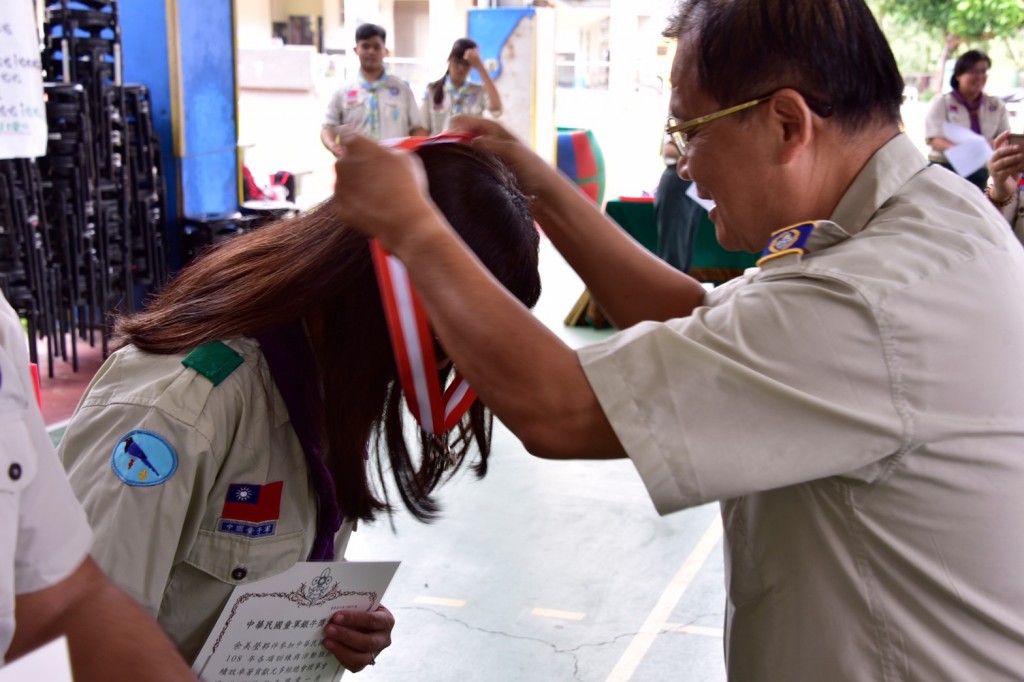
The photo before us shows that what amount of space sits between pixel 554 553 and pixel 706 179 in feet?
8.38

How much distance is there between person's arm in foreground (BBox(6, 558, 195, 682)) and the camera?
946mm

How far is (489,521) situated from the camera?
13.2 ft

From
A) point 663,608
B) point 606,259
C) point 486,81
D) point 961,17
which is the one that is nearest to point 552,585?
point 663,608

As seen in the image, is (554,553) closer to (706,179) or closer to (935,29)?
(706,179)

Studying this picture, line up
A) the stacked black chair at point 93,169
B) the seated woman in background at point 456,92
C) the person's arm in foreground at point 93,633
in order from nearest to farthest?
the person's arm in foreground at point 93,633 → the stacked black chair at point 93,169 → the seated woman in background at point 456,92

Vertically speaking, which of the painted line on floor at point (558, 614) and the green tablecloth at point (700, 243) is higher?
the green tablecloth at point (700, 243)

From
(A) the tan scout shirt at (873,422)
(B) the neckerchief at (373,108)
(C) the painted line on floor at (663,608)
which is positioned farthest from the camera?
(B) the neckerchief at (373,108)

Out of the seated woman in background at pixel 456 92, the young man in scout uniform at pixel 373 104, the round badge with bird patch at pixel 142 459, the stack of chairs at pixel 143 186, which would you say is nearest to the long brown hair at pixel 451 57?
the seated woman in background at pixel 456 92

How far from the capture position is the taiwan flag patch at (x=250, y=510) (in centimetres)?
133

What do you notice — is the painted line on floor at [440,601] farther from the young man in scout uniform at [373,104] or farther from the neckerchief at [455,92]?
the neckerchief at [455,92]

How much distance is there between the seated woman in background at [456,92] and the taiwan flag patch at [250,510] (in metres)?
7.22

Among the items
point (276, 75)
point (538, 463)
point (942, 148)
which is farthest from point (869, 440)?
point (276, 75)

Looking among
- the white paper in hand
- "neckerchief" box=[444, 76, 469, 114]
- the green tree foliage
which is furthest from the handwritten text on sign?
the green tree foliage

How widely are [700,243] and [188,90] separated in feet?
11.3
